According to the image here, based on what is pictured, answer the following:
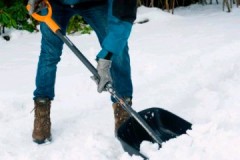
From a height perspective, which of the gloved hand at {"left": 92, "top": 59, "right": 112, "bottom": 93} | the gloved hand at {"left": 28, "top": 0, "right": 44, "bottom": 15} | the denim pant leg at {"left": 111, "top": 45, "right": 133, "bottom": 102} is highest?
the gloved hand at {"left": 28, "top": 0, "right": 44, "bottom": 15}

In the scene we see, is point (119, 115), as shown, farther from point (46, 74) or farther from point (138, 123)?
point (46, 74)

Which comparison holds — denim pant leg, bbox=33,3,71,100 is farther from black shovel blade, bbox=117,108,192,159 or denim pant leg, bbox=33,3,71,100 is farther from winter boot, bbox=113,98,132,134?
black shovel blade, bbox=117,108,192,159

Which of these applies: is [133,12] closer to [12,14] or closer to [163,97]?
[163,97]

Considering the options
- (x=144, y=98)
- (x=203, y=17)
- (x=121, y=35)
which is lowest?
(x=203, y=17)

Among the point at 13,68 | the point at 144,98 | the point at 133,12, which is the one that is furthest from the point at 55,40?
the point at 13,68

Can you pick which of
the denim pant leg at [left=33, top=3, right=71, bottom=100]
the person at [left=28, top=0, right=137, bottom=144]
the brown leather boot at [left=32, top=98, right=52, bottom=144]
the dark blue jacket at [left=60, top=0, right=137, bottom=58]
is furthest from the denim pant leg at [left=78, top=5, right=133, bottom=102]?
the brown leather boot at [left=32, top=98, right=52, bottom=144]

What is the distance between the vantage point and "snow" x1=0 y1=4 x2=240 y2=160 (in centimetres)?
193

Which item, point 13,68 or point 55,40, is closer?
point 55,40

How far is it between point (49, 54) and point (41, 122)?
Result: 39cm

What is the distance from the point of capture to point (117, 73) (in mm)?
2400

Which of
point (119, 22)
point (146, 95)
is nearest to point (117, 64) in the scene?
point (119, 22)

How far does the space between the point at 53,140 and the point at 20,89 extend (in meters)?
0.82

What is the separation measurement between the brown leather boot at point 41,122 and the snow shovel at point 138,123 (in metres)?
0.47

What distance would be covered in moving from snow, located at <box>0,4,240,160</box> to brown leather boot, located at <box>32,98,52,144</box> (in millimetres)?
44
